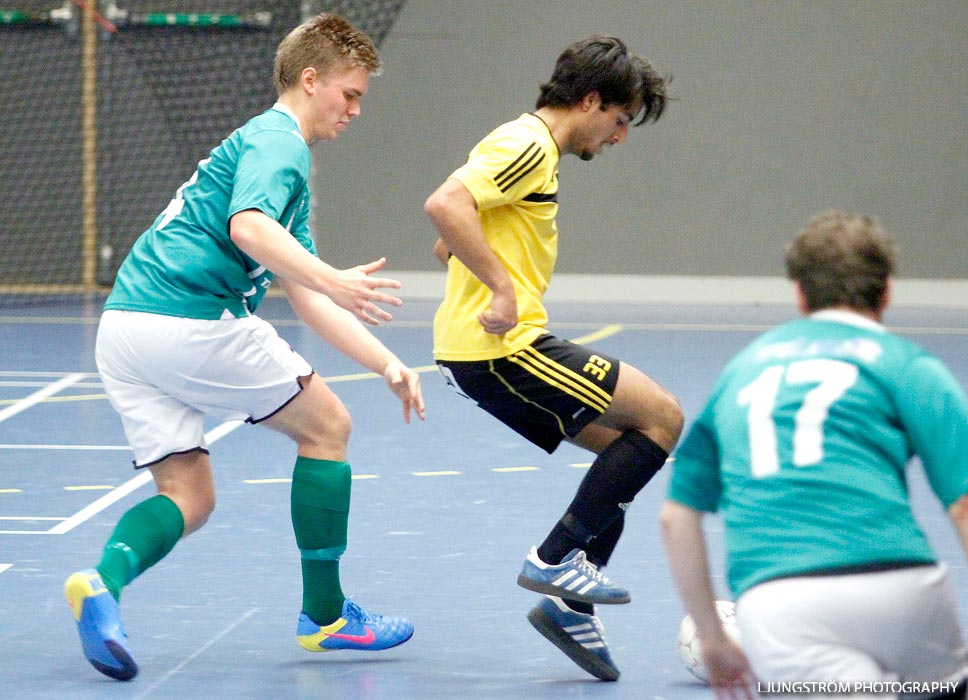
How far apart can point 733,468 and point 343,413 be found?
1.68 m

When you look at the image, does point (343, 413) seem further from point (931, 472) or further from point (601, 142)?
point (931, 472)

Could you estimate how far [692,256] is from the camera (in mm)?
12570

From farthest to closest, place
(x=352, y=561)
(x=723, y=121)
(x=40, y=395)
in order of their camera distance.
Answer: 1. (x=723, y=121)
2. (x=40, y=395)
3. (x=352, y=561)

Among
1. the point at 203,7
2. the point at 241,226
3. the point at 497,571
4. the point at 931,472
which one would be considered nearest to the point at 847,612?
the point at 931,472

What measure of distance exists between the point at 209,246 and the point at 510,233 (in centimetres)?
78

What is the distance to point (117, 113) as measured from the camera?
12859 millimetres

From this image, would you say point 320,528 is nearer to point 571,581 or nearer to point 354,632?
point 354,632

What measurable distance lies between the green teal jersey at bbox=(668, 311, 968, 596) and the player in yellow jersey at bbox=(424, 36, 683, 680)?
1.37 meters

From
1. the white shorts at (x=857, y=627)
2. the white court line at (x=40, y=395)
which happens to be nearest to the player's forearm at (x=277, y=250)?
the white shorts at (x=857, y=627)

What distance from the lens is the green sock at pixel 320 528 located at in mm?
3506

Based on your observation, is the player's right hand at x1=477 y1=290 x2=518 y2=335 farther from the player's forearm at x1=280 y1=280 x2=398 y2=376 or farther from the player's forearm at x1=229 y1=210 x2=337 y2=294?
the player's forearm at x1=229 y1=210 x2=337 y2=294

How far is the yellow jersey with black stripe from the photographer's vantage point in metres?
3.42

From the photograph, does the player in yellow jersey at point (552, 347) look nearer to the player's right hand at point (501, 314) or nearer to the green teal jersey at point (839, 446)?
the player's right hand at point (501, 314)

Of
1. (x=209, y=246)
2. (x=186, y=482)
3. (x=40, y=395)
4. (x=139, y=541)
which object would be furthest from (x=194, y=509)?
(x=40, y=395)
